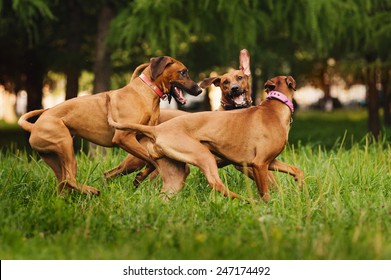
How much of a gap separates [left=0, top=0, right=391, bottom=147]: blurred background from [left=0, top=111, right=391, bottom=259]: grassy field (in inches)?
183

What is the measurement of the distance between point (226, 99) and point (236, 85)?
24cm

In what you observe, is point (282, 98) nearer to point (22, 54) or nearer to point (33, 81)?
point (22, 54)

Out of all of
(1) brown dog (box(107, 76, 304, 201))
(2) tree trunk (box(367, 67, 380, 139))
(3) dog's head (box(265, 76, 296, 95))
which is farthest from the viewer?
(2) tree trunk (box(367, 67, 380, 139))

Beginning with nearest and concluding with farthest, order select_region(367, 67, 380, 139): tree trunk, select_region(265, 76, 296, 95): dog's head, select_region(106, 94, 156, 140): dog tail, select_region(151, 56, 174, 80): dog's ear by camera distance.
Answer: select_region(106, 94, 156, 140): dog tail < select_region(265, 76, 296, 95): dog's head < select_region(151, 56, 174, 80): dog's ear < select_region(367, 67, 380, 139): tree trunk

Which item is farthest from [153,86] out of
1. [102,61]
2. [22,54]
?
[22,54]

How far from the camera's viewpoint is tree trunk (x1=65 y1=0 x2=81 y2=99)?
13.3 meters

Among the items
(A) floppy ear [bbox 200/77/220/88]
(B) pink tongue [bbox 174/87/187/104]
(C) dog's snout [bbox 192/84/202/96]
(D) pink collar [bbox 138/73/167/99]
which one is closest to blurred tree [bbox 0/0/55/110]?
(A) floppy ear [bbox 200/77/220/88]

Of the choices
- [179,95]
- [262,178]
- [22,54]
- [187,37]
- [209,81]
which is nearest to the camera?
[262,178]

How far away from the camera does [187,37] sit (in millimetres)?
11570

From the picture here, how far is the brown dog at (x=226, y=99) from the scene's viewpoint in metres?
7.10

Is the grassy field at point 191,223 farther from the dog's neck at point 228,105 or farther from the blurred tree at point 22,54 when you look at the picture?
the blurred tree at point 22,54

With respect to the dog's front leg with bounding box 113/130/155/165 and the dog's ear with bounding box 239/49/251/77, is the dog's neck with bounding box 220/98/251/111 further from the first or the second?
the dog's front leg with bounding box 113/130/155/165

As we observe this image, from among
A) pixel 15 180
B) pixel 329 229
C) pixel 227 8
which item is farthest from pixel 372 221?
pixel 227 8

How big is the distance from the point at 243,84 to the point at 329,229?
2.51 m
